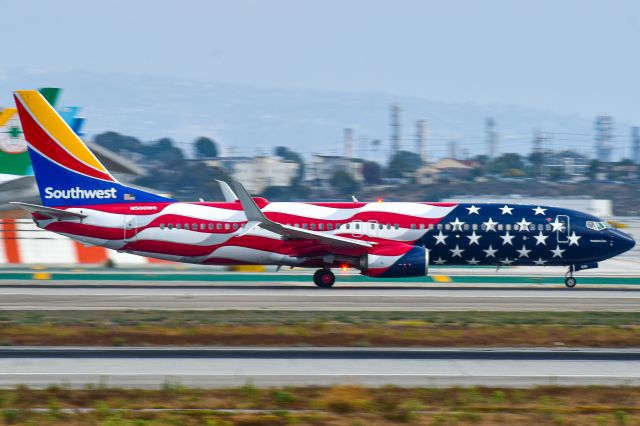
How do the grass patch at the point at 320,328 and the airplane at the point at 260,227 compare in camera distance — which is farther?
the airplane at the point at 260,227

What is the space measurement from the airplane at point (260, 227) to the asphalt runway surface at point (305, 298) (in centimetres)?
119

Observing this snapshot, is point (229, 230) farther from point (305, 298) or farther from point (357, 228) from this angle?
point (305, 298)

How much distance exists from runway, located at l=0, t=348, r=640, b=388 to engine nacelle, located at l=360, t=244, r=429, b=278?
1333cm

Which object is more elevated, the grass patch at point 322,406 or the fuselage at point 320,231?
the fuselage at point 320,231

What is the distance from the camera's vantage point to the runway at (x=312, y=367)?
17.3 metres

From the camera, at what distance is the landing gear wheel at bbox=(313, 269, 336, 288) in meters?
35.3

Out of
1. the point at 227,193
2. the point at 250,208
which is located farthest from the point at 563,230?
the point at 227,193

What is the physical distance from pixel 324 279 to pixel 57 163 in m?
10.8

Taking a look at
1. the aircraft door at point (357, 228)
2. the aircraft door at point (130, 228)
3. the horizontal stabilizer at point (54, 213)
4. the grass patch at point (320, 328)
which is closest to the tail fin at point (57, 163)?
the horizontal stabilizer at point (54, 213)

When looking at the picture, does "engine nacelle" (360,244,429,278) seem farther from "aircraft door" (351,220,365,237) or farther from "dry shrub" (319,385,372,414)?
"dry shrub" (319,385,372,414)

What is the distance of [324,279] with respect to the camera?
1389 inches

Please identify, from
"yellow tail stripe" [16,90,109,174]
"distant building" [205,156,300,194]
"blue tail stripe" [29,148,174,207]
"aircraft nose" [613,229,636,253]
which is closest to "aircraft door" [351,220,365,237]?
"blue tail stripe" [29,148,174,207]

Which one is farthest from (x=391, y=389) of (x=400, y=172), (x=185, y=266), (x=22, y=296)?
(x=400, y=172)

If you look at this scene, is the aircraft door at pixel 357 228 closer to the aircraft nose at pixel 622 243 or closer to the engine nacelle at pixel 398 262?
the engine nacelle at pixel 398 262
